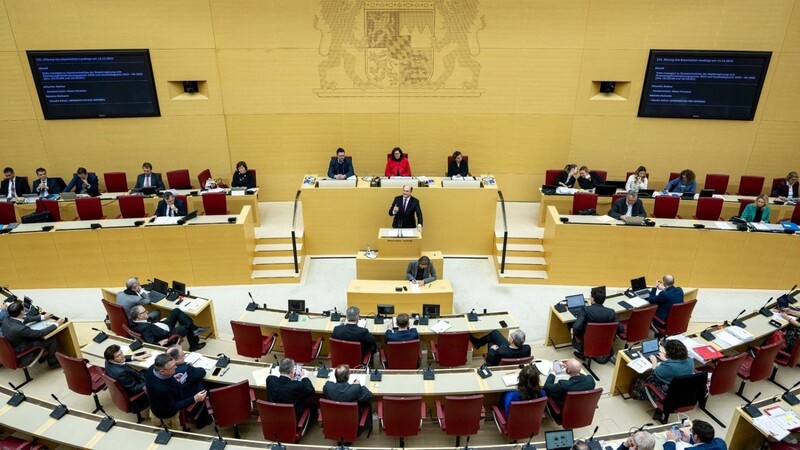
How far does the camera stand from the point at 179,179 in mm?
11805

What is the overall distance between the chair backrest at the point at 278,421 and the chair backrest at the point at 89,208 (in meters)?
6.87

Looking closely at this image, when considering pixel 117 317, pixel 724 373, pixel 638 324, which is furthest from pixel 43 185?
pixel 724 373

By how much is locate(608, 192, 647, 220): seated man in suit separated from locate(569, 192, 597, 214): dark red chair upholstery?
0.44 m

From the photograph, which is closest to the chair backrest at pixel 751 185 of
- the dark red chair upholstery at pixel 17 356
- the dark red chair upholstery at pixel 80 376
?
the dark red chair upholstery at pixel 80 376

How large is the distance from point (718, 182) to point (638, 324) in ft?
21.0

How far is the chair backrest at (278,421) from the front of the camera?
5434 millimetres

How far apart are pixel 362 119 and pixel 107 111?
6015mm

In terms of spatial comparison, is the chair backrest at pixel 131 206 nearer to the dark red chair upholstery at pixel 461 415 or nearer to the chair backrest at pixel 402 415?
the chair backrest at pixel 402 415

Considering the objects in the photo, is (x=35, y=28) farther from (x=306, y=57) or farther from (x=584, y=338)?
(x=584, y=338)

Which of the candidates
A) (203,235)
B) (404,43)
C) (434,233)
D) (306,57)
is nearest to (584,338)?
(434,233)

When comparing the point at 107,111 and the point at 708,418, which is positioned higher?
the point at 107,111

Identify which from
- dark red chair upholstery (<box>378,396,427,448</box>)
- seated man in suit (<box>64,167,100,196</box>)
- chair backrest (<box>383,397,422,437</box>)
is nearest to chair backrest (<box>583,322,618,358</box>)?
dark red chair upholstery (<box>378,396,427,448</box>)

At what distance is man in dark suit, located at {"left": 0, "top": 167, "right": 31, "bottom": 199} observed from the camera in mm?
10938

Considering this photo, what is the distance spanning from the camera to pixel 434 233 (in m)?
10.6
